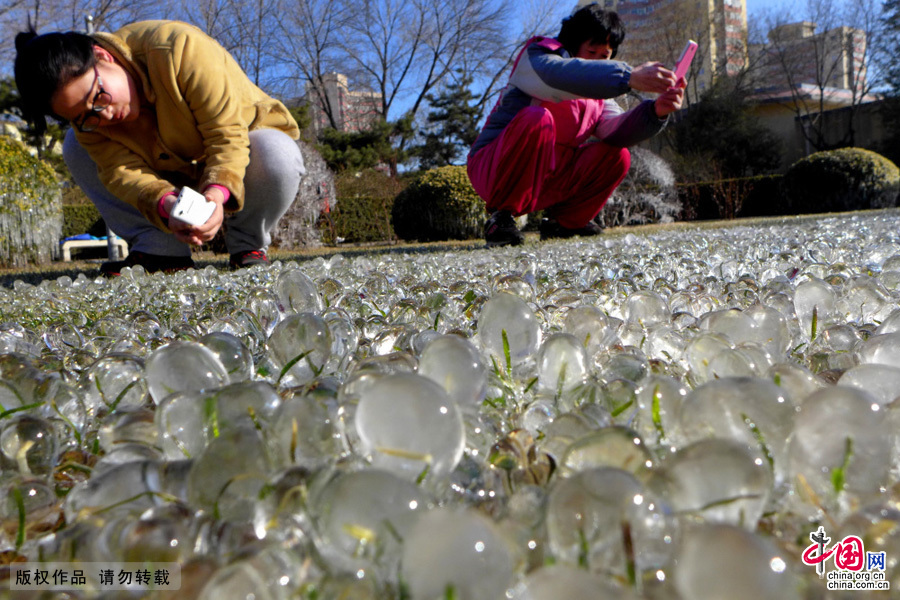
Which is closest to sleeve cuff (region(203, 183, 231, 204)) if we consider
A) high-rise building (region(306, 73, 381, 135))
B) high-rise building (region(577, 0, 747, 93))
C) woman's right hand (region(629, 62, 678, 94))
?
woman's right hand (region(629, 62, 678, 94))

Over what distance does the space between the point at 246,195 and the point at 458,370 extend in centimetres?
270

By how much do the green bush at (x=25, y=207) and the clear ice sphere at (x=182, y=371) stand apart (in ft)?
20.2

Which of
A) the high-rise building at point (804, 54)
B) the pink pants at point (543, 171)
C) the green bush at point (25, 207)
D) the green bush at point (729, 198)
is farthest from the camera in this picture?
the high-rise building at point (804, 54)

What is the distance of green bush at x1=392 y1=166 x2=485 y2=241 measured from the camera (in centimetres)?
863

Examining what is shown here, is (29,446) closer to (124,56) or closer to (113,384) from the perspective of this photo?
(113,384)

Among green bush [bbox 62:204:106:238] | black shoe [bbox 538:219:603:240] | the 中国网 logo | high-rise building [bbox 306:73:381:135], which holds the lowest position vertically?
the 中国网 logo

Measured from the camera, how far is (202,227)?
2262 millimetres

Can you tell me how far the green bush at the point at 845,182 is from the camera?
10766mm

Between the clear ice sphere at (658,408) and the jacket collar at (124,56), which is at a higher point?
the jacket collar at (124,56)

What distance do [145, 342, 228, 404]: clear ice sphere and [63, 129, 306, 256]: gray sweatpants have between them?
246 cm

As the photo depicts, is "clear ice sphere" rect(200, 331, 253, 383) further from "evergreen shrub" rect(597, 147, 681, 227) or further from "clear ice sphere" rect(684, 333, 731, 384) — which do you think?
"evergreen shrub" rect(597, 147, 681, 227)

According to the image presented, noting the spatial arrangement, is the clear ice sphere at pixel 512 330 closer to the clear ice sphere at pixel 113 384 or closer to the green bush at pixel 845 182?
the clear ice sphere at pixel 113 384

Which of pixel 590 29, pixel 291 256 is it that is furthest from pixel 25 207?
pixel 590 29

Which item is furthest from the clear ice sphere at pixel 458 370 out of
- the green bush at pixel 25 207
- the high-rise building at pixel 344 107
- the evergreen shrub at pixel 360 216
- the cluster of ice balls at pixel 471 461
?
the high-rise building at pixel 344 107
